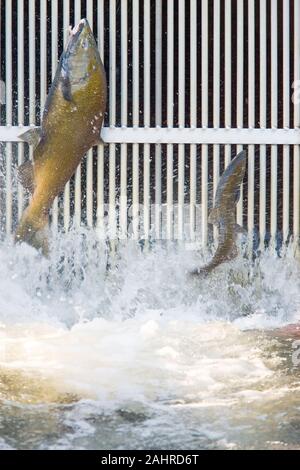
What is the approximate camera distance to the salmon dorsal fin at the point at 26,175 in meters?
7.17

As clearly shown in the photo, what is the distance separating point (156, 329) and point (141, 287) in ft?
2.97

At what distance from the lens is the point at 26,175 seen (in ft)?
23.6

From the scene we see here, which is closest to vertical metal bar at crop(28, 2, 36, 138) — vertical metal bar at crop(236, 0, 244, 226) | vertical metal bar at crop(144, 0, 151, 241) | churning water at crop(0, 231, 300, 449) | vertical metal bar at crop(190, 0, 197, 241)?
vertical metal bar at crop(144, 0, 151, 241)

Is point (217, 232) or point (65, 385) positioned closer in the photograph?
point (65, 385)

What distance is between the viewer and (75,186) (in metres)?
7.59

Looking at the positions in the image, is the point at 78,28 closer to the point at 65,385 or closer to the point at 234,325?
the point at 234,325

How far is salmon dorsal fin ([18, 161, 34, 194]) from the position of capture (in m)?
7.17

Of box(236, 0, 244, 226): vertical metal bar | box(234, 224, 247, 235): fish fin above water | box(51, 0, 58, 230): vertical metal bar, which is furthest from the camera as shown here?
box(236, 0, 244, 226): vertical metal bar

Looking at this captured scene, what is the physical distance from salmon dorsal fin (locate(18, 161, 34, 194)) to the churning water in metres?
0.52

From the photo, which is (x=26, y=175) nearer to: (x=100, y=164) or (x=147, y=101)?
(x=100, y=164)

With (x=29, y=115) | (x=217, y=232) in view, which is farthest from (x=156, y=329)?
(x=29, y=115)

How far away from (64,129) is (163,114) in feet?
3.35

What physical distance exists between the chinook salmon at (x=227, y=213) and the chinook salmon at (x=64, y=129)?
116 cm

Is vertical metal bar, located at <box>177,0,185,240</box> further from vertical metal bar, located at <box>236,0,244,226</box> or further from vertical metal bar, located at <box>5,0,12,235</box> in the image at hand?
vertical metal bar, located at <box>5,0,12,235</box>
